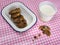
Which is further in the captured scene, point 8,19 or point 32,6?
point 32,6

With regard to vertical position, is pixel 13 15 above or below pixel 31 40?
above

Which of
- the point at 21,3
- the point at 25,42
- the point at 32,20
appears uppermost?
the point at 21,3

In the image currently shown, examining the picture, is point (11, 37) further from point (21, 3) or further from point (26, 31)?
point (21, 3)

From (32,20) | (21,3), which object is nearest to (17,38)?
(32,20)

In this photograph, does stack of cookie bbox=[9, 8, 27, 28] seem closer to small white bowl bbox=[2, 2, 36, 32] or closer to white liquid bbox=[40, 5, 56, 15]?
small white bowl bbox=[2, 2, 36, 32]

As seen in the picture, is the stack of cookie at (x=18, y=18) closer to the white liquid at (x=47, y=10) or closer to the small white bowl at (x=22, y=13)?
the small white bowl at (x=22, y=13)
